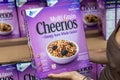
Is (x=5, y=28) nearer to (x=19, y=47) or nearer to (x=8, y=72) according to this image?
(x=19, y=47)

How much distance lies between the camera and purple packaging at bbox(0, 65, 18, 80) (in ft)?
4.22

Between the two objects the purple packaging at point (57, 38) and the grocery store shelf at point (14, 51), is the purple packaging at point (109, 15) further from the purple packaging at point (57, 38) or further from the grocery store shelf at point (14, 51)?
the grocery store shelf at point (14, 51)

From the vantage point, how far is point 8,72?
1300 mm

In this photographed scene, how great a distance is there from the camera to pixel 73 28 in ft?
3.89

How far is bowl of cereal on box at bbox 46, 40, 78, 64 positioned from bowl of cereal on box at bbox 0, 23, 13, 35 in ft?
1.20

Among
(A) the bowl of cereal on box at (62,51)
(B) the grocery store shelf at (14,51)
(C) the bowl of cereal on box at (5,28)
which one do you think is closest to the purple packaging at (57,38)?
(A) the bowl of cereal on box at (62,51)

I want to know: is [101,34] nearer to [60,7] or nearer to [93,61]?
[93,61]

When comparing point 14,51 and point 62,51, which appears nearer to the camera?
point 62,51

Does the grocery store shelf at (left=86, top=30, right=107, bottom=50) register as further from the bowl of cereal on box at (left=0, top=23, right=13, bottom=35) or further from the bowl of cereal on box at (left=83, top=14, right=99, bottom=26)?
the bowl of cereal on box at (left=0, top=23, right=13, bottom=35)

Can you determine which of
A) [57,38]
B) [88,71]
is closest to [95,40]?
[88,71]

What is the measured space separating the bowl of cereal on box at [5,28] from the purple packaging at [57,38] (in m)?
0.35

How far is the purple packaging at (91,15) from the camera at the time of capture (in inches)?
60.1

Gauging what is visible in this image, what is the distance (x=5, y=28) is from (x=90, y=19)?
1.62ft

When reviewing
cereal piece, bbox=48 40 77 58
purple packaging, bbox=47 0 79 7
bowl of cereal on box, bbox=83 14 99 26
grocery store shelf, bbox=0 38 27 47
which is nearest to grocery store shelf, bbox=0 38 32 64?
grocery store shelf, bbox=0 38 27 47
